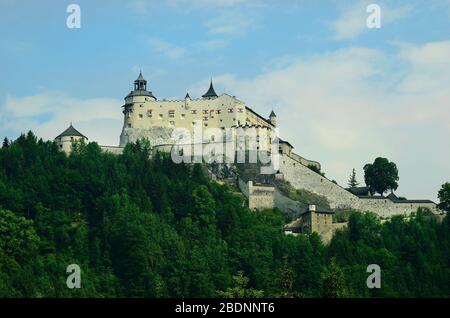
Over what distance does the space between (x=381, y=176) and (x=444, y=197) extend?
23.9 feet

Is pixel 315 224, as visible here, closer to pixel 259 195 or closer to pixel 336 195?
pixel 259 195

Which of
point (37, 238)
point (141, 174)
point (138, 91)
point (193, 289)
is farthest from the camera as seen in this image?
point (138, 91)

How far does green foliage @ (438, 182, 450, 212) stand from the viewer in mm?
76312

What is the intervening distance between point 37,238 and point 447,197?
30234mm

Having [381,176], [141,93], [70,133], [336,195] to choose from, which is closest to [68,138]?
[70,133]

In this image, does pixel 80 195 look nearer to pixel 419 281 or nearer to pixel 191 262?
pixel 191 262

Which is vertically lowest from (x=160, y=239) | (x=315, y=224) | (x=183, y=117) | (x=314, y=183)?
(x=160, y=239)

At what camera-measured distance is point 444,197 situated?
76.5m

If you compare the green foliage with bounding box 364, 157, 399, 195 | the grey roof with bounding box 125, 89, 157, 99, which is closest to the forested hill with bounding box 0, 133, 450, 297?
the green foliage with bounding box 364, 157, 399, 195

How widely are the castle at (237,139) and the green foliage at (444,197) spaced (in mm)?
683

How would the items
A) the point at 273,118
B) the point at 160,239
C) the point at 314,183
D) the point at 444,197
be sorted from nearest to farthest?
the point at 160,239
the point at 444,197
the point at 314,183
the point at 273,118

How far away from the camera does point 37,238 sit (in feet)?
214

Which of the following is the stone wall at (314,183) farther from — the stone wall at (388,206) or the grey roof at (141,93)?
the grey roof at (141,93)
